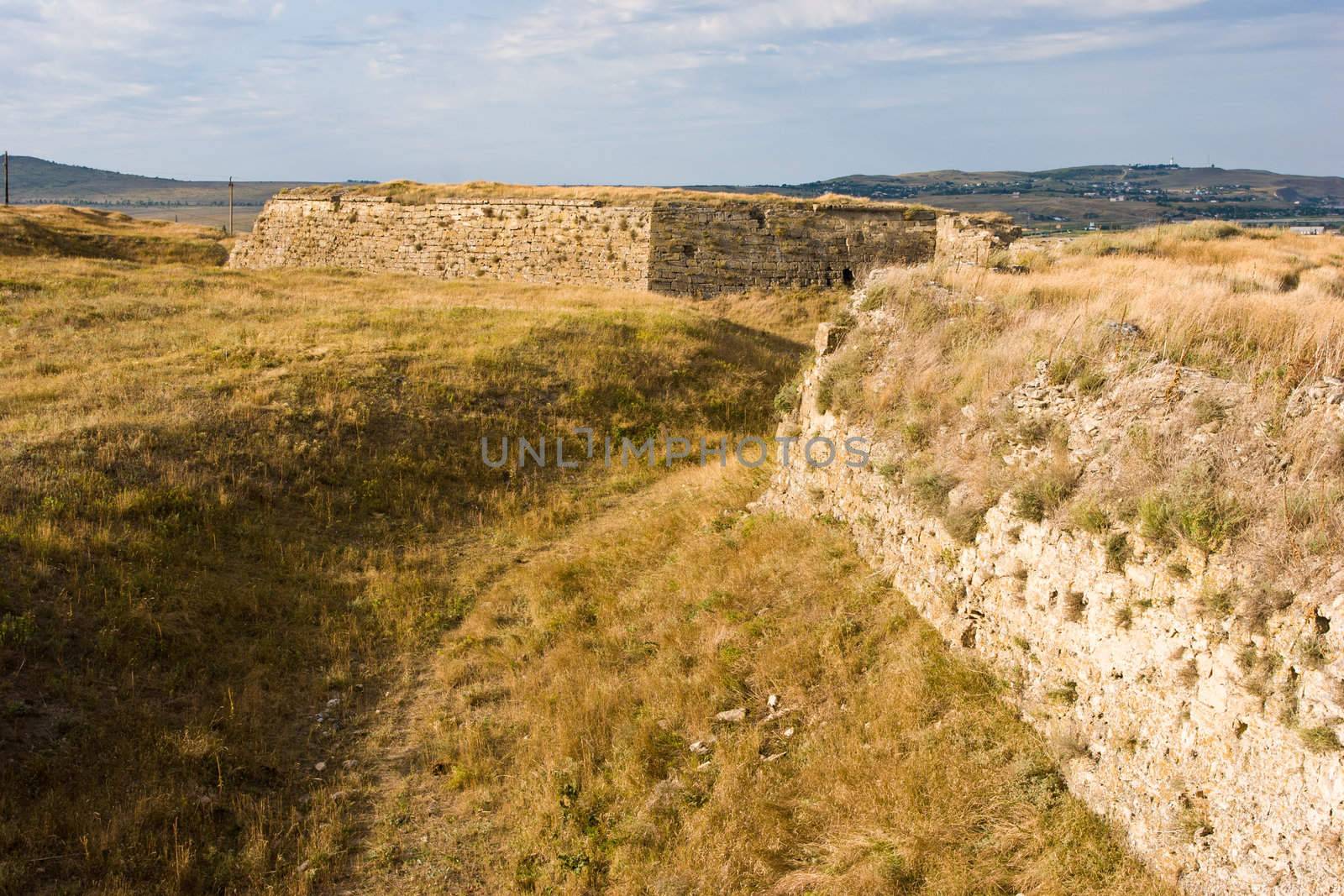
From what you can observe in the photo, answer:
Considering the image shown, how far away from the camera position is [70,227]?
109 ft

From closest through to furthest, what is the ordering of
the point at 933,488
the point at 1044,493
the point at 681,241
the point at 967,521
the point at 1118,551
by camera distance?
1. the point at 1118,551
2. the point at 1044,493
3. the point at 967,521
4. the point at 933,488
5. the point at 681,241

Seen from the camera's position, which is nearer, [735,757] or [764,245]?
[735,757]

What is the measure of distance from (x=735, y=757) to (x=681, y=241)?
2040cm

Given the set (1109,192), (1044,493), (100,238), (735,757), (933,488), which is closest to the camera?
(1044,493)

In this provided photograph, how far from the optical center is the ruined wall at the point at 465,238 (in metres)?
25.1

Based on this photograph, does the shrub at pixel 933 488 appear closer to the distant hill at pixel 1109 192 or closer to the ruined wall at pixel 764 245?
the ruined wall at pixel 764 245

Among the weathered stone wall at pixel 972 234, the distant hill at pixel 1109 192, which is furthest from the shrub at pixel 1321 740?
the distant hill at pixel 1109 192

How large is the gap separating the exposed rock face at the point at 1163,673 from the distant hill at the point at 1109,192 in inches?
1734

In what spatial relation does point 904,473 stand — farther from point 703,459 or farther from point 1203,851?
point 703,459

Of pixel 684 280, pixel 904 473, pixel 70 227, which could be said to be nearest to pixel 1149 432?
pixel 904 473

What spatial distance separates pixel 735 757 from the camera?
19.0ft

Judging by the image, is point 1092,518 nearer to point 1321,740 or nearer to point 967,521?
point 967,521

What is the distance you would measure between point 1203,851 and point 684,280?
855 inches

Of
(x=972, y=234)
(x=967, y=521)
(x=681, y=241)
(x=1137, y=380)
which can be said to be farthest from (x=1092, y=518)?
(x=681, y=241)
